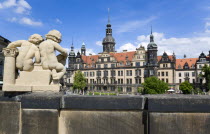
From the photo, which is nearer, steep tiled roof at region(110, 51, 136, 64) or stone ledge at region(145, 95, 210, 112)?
stone ledge at region(145, 95, 210, 112)

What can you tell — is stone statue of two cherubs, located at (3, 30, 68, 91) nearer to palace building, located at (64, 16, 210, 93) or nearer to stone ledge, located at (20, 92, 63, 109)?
stone ledge, located at (20, 92, 63, 109)

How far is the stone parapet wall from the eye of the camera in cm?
296

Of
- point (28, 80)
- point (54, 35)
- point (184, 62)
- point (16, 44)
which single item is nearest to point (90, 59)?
point (184, 62)

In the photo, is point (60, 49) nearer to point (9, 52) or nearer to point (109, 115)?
point (9, 52)

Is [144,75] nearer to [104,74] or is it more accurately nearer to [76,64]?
[104,74]

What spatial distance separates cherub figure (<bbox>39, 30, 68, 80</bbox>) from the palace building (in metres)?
59.3

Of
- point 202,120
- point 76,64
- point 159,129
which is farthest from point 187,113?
point 76,64

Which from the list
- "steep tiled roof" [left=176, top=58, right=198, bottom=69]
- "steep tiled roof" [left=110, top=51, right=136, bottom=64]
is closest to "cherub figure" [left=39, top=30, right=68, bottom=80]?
"steep tiled roof" [left=110, top=51, right=136, bottom=64]

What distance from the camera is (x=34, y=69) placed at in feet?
14.1

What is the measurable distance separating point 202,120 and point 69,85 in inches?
2998

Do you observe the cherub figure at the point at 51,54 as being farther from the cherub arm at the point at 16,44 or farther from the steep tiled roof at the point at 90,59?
the steep tiled roof at the point at 90,59

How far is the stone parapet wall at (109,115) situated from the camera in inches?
116

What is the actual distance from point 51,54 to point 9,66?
936mm

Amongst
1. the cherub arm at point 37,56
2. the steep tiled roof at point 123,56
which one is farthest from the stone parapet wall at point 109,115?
the steep tiled roof at point 123,56
